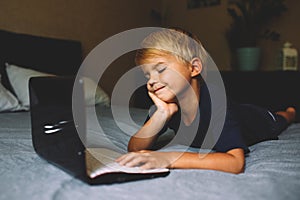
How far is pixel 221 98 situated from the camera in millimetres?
863

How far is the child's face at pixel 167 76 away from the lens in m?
0.79

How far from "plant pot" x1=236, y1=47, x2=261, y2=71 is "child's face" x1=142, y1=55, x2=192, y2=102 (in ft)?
→ 5.29

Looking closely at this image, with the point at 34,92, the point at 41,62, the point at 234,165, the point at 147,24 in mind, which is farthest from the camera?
the point at 147,24

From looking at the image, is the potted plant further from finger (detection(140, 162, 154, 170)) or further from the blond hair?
finger (detection(140, 162, 154, 170))

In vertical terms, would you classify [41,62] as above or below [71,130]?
below

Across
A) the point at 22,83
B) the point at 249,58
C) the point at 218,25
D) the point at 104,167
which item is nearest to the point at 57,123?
the point at 104,167

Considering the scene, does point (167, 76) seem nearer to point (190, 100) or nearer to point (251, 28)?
point (190, 100)

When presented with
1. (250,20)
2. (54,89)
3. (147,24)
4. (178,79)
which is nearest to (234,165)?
(178,79)

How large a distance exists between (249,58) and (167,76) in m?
1.69

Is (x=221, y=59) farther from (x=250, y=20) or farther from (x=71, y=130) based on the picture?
(x=71, y=130)

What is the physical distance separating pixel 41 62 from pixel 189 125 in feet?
4.79

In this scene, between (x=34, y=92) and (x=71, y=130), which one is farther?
(x=34, y=92)

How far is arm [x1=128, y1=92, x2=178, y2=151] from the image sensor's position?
842 millimetres

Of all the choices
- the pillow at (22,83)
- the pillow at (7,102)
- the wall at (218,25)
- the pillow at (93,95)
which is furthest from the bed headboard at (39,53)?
the wall at (218,25)
